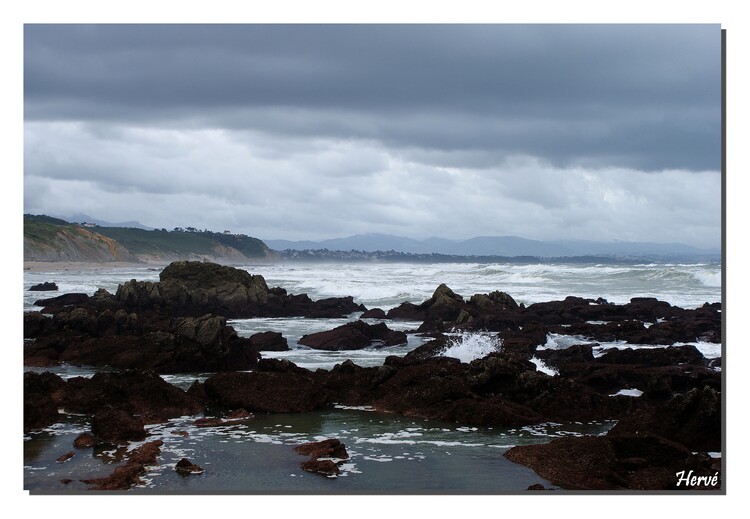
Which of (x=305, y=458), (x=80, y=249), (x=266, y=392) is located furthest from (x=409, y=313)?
(x=80, y=249)

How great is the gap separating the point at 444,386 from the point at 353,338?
6075 mm

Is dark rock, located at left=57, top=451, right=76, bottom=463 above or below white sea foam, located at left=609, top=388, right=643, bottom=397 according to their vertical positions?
below

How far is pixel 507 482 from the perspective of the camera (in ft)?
21.2

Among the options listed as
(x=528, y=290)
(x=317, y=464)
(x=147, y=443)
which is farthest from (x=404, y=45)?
(x=528, y=290)

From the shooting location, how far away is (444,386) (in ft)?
29.7

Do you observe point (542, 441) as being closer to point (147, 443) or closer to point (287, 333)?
point (147, 443)

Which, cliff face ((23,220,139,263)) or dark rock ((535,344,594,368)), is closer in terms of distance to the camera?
dark rock ((535,344,594,368))

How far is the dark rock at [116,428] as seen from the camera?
7.50 meters

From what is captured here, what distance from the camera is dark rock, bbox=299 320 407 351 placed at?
14812 millimetres

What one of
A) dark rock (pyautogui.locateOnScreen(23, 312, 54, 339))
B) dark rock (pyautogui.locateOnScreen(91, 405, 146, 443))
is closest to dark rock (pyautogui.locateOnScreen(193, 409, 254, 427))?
dark rock (pyautogui.locateOnScreen(91, 405, 146, 443))

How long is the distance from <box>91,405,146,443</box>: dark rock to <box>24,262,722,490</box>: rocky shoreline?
0.04 feet

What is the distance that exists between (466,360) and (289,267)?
4141cm

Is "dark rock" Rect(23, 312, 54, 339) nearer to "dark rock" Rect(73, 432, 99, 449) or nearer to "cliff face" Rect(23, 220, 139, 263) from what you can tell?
"dark rock" Rect(73, 432, 99, 449)

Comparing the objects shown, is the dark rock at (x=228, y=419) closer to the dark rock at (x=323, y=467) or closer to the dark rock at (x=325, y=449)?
the dark rock at (x=325, y=449)
